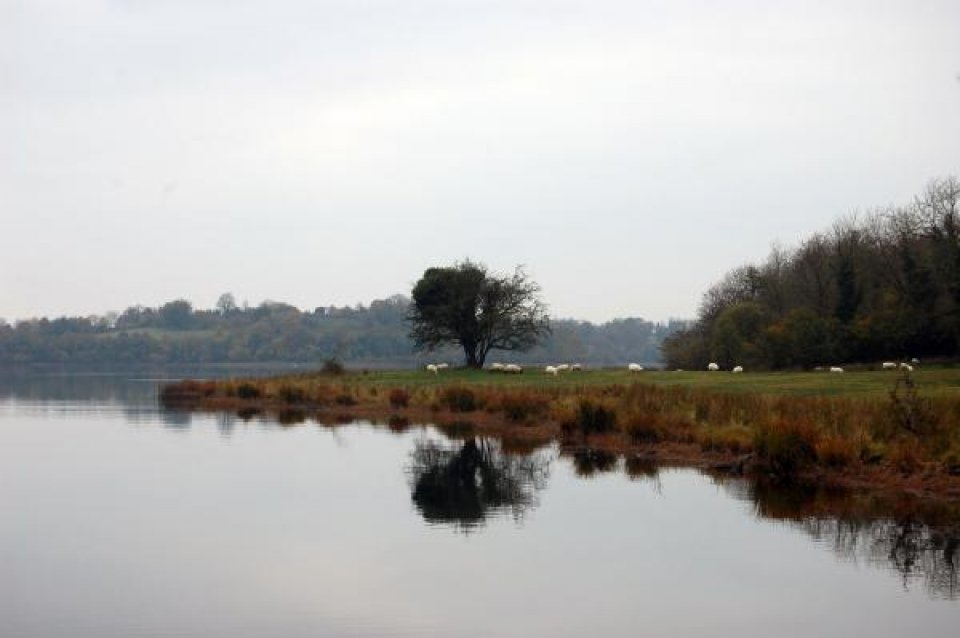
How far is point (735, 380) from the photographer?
4416 cm

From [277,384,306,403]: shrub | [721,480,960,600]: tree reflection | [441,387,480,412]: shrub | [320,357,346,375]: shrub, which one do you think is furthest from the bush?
[320,357,346,375]: shrub

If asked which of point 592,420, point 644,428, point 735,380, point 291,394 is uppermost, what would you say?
point 735,380

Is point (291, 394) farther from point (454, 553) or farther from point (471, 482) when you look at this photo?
point (454, 553)

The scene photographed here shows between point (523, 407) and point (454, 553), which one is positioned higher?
point (523, 407)

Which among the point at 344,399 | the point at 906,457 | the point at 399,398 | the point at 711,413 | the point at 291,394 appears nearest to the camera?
the point at 906,457

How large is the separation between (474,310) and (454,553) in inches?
2098

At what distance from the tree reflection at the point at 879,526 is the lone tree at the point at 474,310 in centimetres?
4631

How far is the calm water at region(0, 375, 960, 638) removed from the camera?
12312 millimetres

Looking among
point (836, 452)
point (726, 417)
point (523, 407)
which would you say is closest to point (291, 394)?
point (523, 407)

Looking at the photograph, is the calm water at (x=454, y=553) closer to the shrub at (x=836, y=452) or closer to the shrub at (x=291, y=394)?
the shrub at (x=836, y=452)

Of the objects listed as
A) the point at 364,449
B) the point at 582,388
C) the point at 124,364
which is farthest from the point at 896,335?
the point at 124,364

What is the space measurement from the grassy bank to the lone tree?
920 centimetres

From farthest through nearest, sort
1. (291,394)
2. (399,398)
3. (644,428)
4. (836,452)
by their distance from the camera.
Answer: (291,394), (399,398), (644,428), (836,452)

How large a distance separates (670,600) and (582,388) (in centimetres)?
3015
